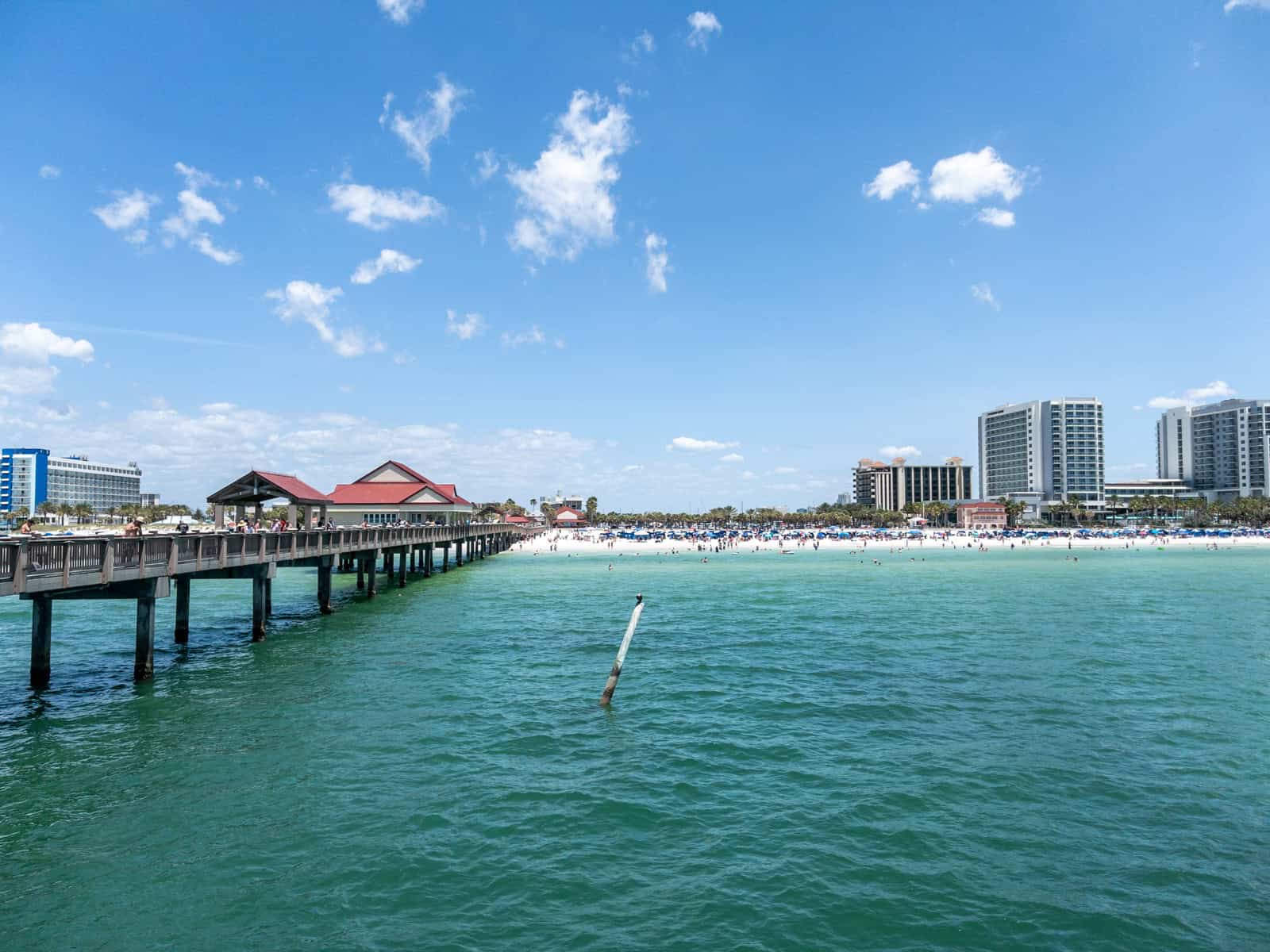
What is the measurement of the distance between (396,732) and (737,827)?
374 inches

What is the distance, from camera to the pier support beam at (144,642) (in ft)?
76.3

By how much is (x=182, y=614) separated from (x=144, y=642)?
7.45 m

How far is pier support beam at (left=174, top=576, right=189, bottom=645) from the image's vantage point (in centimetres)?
3003

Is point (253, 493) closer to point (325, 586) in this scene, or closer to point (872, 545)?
point (325, 586)

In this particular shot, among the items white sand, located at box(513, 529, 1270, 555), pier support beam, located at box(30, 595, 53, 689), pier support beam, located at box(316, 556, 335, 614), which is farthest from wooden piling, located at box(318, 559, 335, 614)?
white sand, located at box(513, 529, 1270, 555)

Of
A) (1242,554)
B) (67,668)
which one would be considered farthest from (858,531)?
(67,668)

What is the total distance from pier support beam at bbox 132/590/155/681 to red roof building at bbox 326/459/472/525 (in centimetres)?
4974

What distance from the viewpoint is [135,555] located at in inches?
830

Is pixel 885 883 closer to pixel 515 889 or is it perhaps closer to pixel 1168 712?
pixel 515 889

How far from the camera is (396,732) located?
736 inches

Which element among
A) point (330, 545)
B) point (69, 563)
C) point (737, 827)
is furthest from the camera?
point (330, 545)

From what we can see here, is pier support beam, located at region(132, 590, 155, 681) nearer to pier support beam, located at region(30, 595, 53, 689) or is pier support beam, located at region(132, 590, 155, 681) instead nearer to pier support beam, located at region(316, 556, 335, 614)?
pier support beam, located at region(30, 595, 53, 689)

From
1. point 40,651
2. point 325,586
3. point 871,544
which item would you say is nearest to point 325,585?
point 325,586

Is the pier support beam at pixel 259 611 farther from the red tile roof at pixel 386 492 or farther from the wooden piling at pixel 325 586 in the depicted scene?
the red tile roof at pixel 386 492
